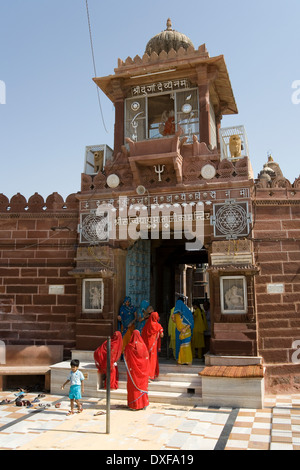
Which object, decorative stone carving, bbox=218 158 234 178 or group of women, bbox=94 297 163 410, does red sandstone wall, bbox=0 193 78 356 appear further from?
decorative stone carving, bbox=218 158 234 178

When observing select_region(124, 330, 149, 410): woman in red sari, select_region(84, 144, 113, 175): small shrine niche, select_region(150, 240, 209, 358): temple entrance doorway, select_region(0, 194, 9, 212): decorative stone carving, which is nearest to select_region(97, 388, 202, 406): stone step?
select_region(124, 330, 149, 410): woman in red sari

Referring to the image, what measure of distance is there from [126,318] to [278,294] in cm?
323

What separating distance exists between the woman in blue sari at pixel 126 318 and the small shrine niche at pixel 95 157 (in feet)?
10.4

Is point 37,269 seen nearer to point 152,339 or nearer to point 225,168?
point 152,339

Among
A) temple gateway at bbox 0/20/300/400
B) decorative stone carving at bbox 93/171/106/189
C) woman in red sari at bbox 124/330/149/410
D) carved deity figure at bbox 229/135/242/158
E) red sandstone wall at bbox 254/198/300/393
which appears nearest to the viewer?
woman in red sari at bbox 124/330/149/410

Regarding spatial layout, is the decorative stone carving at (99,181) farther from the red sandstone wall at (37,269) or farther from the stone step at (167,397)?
the stone step at (167,397)

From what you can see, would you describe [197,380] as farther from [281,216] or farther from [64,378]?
[281,216]

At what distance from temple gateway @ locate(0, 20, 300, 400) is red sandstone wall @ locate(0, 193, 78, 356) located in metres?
0.02

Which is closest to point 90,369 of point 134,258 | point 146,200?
point 134,258

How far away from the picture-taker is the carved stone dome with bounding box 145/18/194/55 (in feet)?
33.6

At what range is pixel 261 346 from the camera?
25.5 feet

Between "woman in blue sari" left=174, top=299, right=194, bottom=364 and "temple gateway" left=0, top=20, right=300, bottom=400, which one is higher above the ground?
"temple gateway" left=0, top=20, right=300, bottom=400

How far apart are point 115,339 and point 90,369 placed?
772mm

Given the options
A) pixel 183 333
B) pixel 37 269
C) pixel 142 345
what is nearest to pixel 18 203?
pixel 37 269
